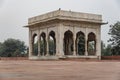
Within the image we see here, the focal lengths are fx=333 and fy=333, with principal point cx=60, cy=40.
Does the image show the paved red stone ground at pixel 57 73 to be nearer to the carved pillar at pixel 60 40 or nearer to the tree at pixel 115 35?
the carved pillar at pixel 60 40

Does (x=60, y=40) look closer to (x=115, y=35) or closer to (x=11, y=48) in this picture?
(x=115, y=35)

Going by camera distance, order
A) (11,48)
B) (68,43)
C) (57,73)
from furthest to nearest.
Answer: (11,48) → (68,43) → (57,73)

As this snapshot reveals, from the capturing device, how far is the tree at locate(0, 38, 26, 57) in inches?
3396

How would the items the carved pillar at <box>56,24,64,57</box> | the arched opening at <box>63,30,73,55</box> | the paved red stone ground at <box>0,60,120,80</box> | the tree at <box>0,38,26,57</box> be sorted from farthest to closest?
the tree at <box>0,38,26,57</box>, the arched opening at <box>63,30,73,55</box>, the carved pillar at <box>56,24,64,57</box>, the paved red stone ground at <box>0,60,120,80</box>

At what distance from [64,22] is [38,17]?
5.31 meters

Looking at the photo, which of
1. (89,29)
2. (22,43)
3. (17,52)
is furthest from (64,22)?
(22,43)

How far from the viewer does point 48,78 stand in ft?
22.4

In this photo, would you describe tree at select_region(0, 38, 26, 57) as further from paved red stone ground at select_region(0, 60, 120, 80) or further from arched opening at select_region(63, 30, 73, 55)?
paved red stone ground at select_region(0, 60, 120, 80)

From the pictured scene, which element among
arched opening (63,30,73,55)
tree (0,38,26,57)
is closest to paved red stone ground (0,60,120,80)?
arched opening (63,30,73,55)

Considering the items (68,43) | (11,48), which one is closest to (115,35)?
(68,43)

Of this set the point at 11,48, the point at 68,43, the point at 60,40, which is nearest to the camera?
the point at 60,40

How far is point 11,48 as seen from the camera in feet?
295

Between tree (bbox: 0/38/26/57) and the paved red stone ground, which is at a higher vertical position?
tree (bbox: 0/38/26/57)

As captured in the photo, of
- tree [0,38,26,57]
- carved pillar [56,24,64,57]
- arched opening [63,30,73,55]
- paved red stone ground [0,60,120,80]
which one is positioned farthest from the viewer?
tree [0,38,26,57]
